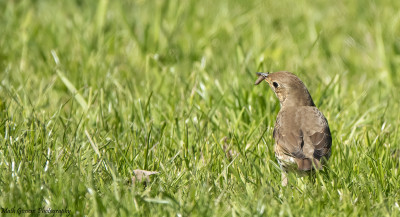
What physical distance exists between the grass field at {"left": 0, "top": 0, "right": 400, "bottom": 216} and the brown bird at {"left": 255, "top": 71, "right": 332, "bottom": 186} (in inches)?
4.2

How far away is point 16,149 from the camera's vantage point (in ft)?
14.4

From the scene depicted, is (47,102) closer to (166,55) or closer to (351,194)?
(166,55)

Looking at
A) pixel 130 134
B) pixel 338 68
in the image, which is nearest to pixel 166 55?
pixel 338 68

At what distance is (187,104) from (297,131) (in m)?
1.25

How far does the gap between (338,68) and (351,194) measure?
3423mm

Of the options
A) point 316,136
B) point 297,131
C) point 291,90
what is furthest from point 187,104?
point 316,136

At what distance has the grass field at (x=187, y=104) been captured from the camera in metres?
3.90

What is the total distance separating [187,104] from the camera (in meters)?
5.74

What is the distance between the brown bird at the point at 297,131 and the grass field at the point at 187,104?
0.11 m

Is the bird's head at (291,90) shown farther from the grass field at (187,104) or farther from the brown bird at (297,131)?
the grass field at (187,104)

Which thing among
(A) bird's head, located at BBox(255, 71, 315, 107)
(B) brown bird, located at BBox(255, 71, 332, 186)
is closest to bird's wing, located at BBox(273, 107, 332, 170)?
(B) brown bird, located at BBox(255, 71, 332, 186)

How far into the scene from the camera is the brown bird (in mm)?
4547

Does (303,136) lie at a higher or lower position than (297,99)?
lower

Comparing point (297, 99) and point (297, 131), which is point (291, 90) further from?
point (297, 131)
